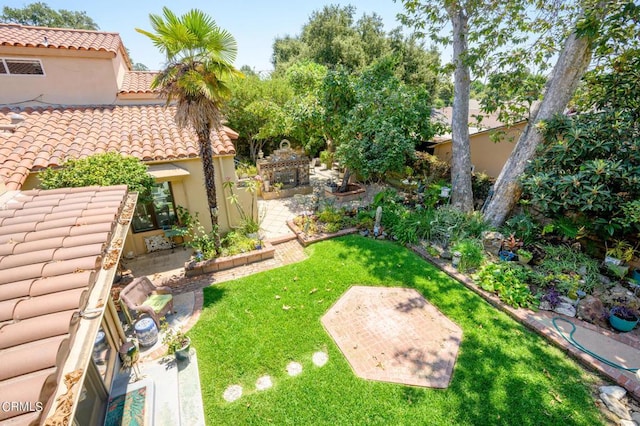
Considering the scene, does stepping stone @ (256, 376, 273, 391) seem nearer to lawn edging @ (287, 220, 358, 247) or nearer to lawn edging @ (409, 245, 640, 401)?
lawn edging @ (287, 220, 358, 247)

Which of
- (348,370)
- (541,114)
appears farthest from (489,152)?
(348,370)

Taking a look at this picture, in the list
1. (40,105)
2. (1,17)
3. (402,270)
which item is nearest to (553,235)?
(402,270)

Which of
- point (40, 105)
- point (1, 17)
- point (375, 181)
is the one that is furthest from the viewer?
point (1, 17)

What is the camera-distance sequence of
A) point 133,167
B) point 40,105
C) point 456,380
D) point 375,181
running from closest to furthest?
1. point 456,380
2. point 133,167
3. point 40,105
4. point 375,181

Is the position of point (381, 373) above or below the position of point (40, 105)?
below

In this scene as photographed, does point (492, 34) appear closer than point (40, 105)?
Yes

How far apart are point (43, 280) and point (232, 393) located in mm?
4430

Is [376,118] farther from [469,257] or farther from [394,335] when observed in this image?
[394,335]

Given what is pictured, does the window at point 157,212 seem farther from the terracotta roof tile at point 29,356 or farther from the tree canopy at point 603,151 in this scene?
the tree canopy at point 603,151

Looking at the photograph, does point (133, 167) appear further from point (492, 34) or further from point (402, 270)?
point (492, 34)

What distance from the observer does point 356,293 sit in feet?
30.4

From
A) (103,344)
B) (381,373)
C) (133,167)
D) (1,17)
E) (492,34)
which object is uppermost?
(1,17)

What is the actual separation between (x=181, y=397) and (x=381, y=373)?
453cm

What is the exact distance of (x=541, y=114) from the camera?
11289 millimetres
